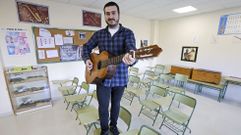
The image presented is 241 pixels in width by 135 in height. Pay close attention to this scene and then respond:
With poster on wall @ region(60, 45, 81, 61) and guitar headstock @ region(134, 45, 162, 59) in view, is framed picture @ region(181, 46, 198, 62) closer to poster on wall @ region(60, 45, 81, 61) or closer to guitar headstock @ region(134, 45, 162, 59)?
poster on wall @ region(60, 45, 81, 61)

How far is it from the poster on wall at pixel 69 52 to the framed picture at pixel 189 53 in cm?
381

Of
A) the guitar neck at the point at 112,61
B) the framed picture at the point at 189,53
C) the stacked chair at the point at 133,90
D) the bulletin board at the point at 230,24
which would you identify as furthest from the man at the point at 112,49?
the framed picture at the point at 189,53

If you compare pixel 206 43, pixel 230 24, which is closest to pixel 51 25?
pixel 206 43

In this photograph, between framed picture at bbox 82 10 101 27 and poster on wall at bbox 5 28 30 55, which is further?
framed picture at bbox 82 10 101 27

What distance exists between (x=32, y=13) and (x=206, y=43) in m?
5.02

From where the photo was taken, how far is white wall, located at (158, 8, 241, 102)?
3699 millimetres

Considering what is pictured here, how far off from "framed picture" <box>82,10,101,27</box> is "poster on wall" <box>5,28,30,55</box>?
1507mm

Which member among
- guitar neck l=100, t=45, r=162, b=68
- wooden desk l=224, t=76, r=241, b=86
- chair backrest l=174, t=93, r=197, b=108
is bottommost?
chair backrest l=174, t=93, r=197, b=108

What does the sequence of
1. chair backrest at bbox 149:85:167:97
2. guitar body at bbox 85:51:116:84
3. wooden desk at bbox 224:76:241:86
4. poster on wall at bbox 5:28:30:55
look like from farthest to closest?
wooden desk at bbox 224:76:241:86 → poster on wall at bbox 5:28:30:55 → chair backrest at bbox 149:85:167:97 → guitar body at bbox 85:51:116:84

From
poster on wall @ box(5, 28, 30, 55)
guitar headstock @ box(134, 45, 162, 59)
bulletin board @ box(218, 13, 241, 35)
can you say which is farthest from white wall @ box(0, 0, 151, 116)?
bulletin board @ box(218, 13, 241, 35)

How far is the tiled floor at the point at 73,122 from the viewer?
231 centimetres

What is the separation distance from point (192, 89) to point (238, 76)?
1.39m

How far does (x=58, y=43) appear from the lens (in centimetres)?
338

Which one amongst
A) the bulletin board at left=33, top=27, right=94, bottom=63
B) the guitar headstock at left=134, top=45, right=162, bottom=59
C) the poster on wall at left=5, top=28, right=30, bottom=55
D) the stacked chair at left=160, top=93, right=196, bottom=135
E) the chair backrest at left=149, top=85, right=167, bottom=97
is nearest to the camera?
the guitar headstock at left=134, top=45, right=162, bottom=59
